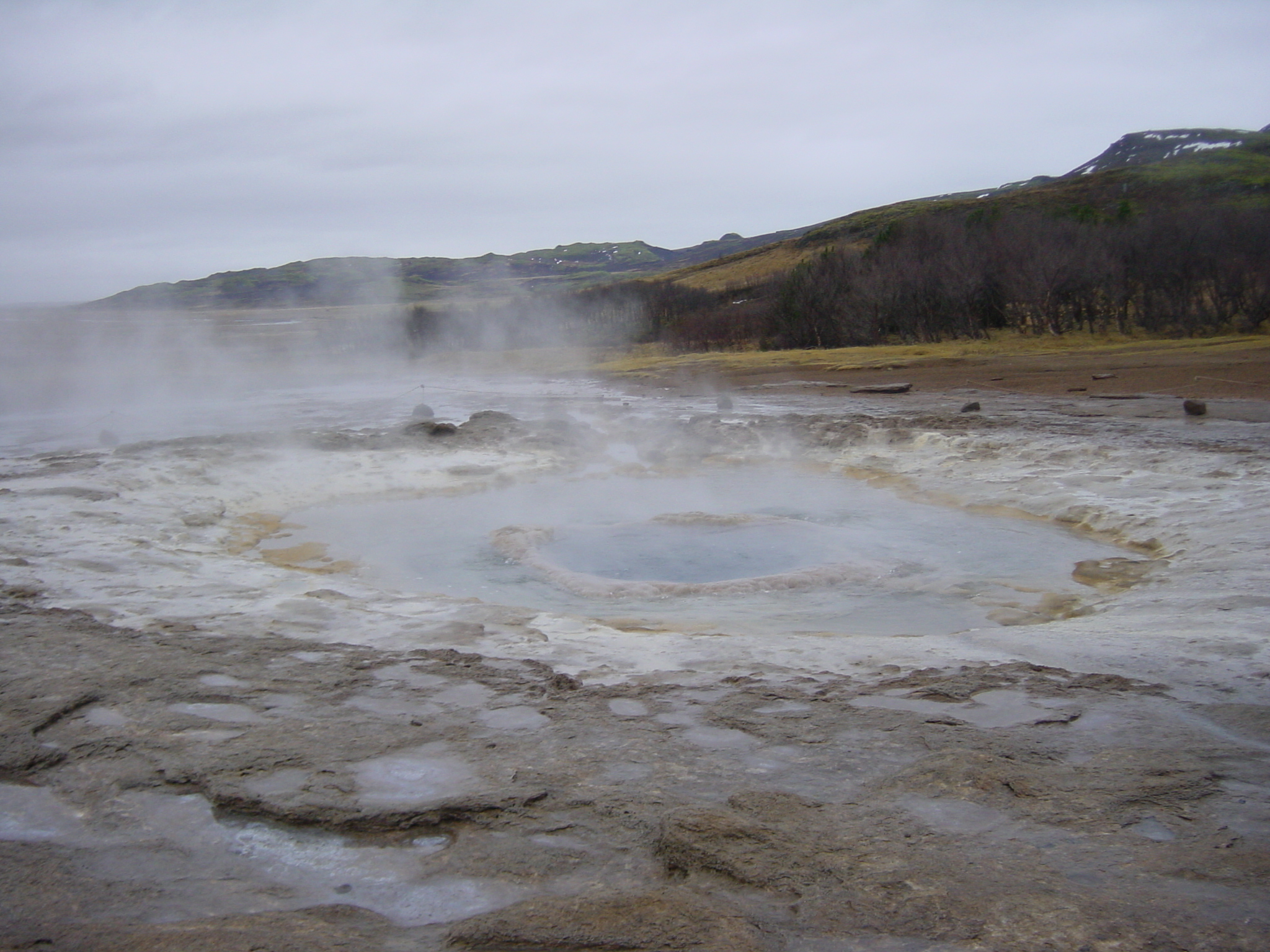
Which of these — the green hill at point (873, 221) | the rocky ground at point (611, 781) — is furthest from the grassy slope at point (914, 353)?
the rocky ground at point (611, 781)

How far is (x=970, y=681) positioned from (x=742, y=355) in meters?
25.5

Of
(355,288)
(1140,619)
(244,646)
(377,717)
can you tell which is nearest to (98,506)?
(244,646)

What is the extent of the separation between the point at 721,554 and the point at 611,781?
377 cm

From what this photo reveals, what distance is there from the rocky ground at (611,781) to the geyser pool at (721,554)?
712 mm

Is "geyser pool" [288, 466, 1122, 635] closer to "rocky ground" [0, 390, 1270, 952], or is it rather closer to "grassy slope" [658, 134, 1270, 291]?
"rocky ground" [0, 390, 1270, 952]

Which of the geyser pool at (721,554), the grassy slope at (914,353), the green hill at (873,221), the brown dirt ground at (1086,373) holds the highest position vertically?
the green hill at (873,221)

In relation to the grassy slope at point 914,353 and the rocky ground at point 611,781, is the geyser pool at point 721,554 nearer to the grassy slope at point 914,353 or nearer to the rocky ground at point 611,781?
the rocky ground at point 611,781

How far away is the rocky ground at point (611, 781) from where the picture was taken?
5.93ft

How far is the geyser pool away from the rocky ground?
71 centimetres

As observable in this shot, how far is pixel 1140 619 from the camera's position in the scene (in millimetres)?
4266

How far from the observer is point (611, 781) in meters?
2.44

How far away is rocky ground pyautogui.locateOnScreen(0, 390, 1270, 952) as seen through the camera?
1.81 meters

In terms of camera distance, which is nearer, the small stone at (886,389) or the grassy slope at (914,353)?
the small stone at (886,389)

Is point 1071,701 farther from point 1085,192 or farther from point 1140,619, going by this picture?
point 1085,192
